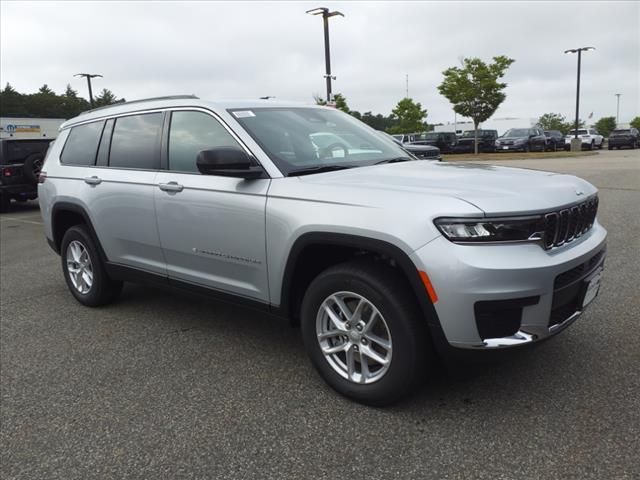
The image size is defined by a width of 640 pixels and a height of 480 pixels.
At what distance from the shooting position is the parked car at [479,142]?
3553 centimetres

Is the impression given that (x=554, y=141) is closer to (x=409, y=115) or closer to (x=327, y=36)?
(x=409, y=115)

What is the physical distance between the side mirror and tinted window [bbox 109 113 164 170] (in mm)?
1027

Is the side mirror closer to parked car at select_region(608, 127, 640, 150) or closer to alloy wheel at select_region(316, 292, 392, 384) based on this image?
alloy wheel at select_region(316, 292, 392, 384)

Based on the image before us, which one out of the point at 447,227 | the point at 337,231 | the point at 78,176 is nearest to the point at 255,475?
the point at 337,231

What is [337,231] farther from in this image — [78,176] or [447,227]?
[78,176]

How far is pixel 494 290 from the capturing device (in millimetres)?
2523

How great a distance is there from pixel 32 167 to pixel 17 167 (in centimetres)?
77

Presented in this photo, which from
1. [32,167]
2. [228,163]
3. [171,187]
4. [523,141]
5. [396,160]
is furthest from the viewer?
[523,141]

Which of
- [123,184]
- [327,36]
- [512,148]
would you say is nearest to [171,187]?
[123,184]

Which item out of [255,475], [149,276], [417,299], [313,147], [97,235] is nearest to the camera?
[255,475]

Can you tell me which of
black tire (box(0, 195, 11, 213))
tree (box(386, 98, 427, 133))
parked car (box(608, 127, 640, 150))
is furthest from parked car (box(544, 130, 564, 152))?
black tire (box(0, 195, 11, 213))

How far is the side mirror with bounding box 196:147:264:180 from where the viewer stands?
3170 millimetres

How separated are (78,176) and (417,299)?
3444mm

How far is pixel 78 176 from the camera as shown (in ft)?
16.0
